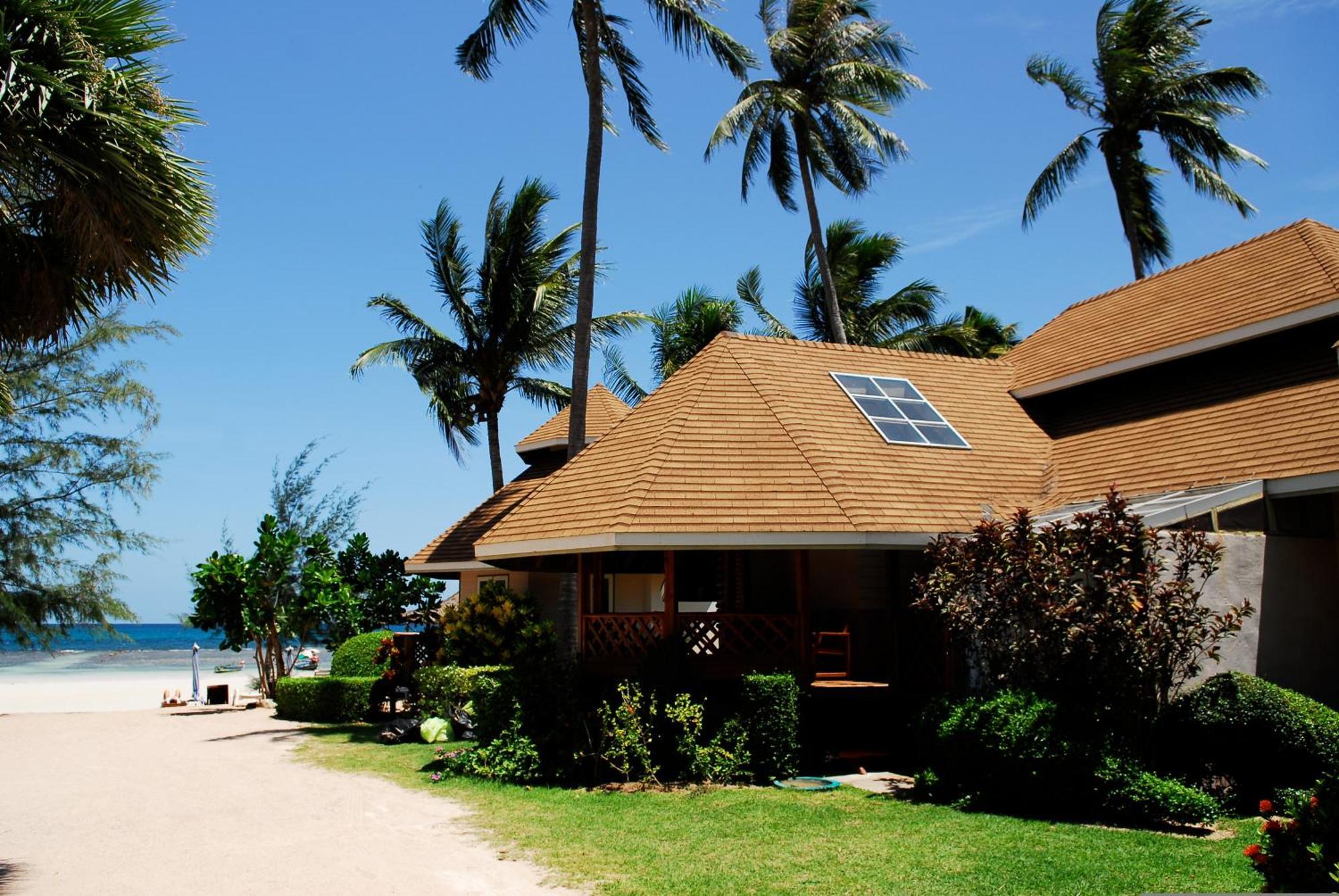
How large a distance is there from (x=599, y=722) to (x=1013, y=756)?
16.6ft

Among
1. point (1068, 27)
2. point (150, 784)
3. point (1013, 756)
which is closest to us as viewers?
point (1013, 756)

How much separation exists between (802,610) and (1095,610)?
443cm

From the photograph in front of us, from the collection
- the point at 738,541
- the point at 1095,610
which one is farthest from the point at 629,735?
the point at 1095,610

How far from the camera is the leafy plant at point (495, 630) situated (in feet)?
51.9

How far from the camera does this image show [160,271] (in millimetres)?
8211

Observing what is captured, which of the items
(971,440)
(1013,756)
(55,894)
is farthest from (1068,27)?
(55,894)

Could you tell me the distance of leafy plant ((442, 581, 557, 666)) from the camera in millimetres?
15820

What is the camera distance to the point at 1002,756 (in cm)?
1042

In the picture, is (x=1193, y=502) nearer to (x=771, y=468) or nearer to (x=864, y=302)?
(x=771, y=468)

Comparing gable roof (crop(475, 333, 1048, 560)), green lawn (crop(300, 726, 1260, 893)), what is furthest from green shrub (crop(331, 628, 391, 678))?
green lawn (crop(300, 726, 1260, 893))

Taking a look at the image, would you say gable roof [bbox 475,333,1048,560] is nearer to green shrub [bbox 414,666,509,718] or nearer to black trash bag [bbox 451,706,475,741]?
green shrub [bbox 414,666,509,718]

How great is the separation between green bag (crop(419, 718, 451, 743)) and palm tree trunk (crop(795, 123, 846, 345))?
1559 centimetres

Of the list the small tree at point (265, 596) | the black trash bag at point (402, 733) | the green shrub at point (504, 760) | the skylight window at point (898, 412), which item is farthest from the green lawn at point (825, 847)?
the small tree at point (265, 596)

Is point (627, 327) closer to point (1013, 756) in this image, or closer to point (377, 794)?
point (377, 794)
